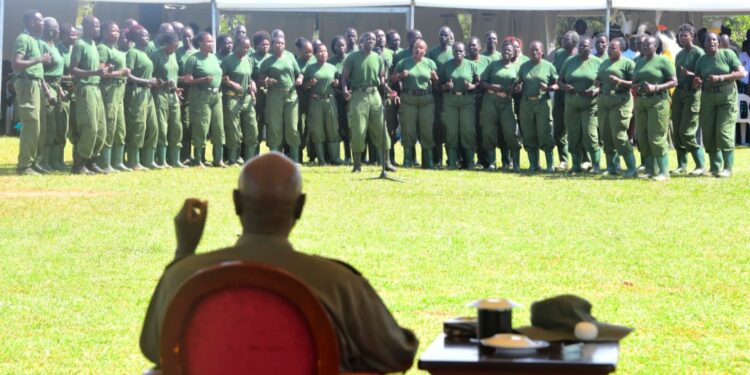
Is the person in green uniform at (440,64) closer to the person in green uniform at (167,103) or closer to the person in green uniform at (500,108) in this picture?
the person in green uniform at (500,108)

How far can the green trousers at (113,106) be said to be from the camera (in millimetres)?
19594

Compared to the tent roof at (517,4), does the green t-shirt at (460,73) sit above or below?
below

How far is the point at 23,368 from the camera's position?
24.4ft

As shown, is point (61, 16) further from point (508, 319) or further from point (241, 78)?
point (508, 319)

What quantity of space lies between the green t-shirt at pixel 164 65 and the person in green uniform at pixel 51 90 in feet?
5.02

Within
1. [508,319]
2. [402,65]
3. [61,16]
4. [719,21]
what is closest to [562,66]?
[402,65]

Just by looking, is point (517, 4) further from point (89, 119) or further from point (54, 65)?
point (54, 65)

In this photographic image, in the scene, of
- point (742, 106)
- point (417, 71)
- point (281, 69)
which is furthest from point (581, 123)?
point (742, 106)

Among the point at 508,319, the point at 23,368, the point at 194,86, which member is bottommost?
the point at 23,368

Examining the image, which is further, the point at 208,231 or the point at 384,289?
the point at 208,231

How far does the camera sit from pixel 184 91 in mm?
21672

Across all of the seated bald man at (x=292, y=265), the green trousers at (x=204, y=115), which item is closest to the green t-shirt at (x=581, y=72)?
the green trousers at (x=204, y=115)

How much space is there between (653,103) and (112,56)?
6.84 m

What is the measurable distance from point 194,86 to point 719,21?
20.7 m
